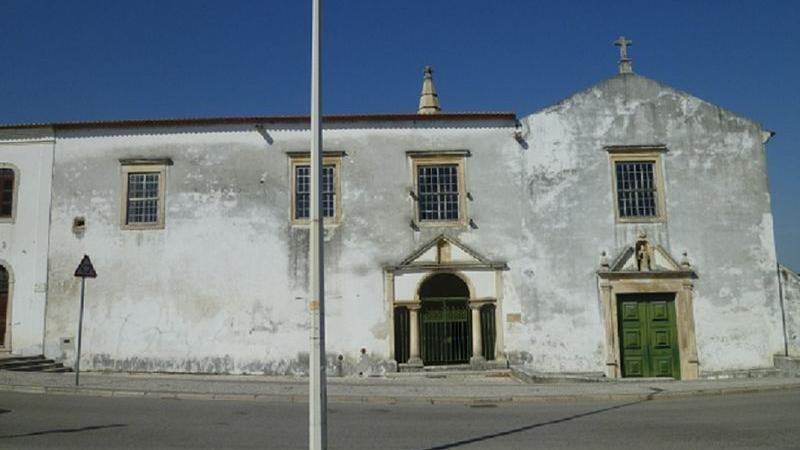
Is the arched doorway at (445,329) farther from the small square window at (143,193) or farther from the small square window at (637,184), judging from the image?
the small square window at (143,193)

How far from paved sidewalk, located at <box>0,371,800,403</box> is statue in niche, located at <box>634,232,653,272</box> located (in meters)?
3.45

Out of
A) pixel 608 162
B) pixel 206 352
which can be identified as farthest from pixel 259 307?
pixel 608 162

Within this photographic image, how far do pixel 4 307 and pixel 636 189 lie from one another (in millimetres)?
18546

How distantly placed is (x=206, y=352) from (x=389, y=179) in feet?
23.3

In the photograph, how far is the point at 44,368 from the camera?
Result: 19.8 meters

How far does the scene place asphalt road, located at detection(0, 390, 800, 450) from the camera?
373 inches

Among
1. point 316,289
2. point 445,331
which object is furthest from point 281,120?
point 316,289

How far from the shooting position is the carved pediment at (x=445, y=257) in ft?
66.2

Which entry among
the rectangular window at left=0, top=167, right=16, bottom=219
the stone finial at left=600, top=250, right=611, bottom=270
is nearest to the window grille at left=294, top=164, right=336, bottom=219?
the stone finial at left=600, top=250, right=611, bottom=270

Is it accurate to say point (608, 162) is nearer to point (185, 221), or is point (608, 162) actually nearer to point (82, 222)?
point (185, 221)

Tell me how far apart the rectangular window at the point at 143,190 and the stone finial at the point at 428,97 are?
14.4 meters

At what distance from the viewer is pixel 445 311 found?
67.1ft

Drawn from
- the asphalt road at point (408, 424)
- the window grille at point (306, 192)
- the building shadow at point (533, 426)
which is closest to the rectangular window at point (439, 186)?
the window grille at point (306, 192)

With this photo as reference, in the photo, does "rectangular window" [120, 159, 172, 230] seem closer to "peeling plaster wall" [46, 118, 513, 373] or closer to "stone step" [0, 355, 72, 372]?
"peeling plaster wall" [46, 118, 513, 373]
